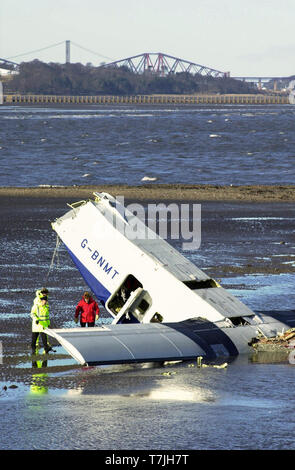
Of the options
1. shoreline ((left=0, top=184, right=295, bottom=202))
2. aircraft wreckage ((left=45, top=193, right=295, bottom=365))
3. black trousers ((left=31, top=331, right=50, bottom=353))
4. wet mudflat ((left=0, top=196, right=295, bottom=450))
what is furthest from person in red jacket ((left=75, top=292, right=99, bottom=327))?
shoreline ((left=0, top=184, right=295, bottom=202))

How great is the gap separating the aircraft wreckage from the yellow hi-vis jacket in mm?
2210

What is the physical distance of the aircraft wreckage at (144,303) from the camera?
23.8m

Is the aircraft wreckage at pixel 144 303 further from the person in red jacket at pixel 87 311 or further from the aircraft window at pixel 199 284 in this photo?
the person in red jacket at pixel 87 311

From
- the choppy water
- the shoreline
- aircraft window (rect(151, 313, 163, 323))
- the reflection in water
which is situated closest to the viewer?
the reflection in water

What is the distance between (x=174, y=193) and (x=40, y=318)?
139ft

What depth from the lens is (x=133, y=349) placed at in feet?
77.6

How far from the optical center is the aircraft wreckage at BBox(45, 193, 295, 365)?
2378 cm

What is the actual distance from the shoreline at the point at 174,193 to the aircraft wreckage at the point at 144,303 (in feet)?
113

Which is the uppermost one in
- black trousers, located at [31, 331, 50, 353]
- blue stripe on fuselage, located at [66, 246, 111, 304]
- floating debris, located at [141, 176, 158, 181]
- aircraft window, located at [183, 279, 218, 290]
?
aircraft window, located at [183, 279, 218, 290]

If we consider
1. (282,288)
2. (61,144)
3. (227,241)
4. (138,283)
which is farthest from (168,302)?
(61,144)

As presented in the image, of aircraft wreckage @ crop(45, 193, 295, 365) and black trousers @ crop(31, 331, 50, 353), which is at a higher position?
aircraft wreckage @ crop(45, 193, 295, 365)

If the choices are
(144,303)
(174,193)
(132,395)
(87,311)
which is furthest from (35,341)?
(174,193)

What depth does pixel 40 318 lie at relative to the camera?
26.3m

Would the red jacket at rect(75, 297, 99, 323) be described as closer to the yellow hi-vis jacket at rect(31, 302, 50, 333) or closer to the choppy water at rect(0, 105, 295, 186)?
the yellow hi-vis jacket at rect(31, 302, 50, 333)
